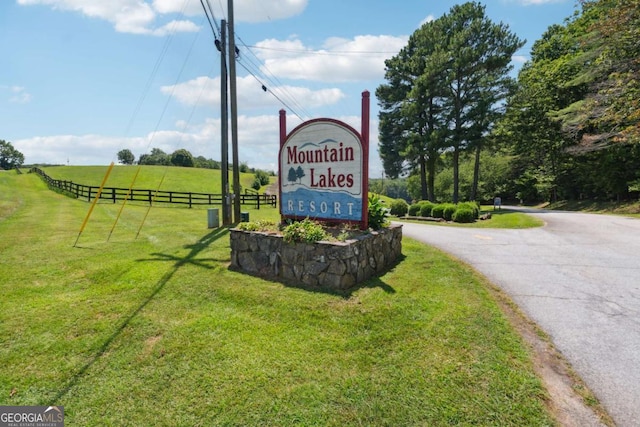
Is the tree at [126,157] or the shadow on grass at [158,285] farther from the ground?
the tree at [126,157]

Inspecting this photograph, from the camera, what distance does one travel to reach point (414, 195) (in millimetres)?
51031

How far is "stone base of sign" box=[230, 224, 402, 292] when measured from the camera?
5125mm

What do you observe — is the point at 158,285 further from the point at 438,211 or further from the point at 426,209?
the point at 426,209

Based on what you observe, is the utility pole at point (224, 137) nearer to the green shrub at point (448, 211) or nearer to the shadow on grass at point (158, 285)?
the shadow on grass at point (158, 285)

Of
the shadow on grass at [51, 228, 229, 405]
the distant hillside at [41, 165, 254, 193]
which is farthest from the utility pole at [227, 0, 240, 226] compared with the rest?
the distant hillside at [41, 165, 254, 193]

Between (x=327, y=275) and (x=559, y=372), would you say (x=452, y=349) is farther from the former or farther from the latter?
(x=327, y=275)

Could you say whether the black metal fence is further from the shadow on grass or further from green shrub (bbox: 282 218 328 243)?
green shrub (bbox: 282 218 328 243)

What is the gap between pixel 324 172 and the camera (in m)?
6.11

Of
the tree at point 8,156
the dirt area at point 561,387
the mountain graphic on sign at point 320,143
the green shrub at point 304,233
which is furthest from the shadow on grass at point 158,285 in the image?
the tree at point 8,156

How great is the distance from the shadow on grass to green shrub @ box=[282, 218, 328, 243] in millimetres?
2024

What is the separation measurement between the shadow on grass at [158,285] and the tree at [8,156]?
12240 cm

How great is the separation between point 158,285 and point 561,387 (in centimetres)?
563

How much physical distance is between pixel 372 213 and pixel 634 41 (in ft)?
55.8

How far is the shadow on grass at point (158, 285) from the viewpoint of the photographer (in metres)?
3.10
